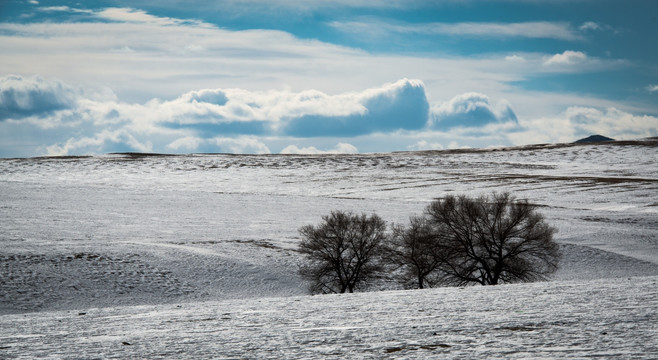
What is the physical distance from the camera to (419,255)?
3662 centimetres

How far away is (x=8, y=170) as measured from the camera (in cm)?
9250

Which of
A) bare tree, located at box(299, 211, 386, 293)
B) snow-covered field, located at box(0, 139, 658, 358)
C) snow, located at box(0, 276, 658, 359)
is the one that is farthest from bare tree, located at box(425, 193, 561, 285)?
snow, located at box(0, 276, 658, 359)

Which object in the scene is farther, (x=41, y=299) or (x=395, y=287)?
(x=395, y=287)

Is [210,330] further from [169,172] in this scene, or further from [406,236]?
[169,172]

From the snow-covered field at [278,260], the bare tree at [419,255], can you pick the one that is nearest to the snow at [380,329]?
the snow-covered field at [278,260]

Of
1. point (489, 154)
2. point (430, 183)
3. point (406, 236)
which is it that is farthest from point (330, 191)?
point (489, 154)

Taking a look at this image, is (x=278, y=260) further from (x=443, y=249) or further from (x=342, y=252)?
(x=443, y=249)

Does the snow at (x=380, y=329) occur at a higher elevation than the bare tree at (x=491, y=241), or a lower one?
higher

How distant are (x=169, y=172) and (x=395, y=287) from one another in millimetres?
64484

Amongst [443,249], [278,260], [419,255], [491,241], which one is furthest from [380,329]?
[278,260]

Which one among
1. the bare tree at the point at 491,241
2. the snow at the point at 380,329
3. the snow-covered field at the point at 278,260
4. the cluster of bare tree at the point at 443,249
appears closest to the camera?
the snow at the point at 380,329

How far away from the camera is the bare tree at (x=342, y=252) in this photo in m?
36.8

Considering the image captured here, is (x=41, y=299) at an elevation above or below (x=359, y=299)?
below

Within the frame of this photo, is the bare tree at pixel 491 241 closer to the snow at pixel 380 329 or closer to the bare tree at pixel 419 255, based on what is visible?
the bare tree at pixel 419 255
